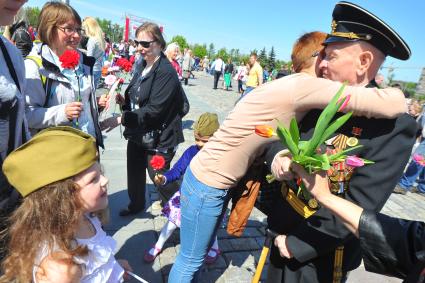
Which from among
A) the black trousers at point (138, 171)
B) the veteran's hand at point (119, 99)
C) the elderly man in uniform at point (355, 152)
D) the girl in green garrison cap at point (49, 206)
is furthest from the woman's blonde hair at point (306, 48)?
the veteran's hand at point (119, 99)

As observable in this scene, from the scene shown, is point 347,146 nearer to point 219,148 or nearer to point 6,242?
point 219,148

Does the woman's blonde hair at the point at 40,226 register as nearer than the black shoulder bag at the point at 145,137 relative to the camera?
Yes

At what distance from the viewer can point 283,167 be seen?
1.52m

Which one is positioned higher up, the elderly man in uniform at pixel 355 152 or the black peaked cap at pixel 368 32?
the black peaked cap at pixel 368 32

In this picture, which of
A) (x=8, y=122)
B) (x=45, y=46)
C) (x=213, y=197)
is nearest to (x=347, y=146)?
(x=213, y=197)

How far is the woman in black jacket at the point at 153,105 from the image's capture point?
11.3 feet

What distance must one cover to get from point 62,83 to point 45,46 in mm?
326

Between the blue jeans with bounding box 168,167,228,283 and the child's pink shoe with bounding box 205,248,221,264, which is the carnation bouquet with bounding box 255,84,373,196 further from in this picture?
the child's pink shoe with bounding box 205,248,221,264

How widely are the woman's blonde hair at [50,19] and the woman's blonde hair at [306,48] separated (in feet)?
6.24

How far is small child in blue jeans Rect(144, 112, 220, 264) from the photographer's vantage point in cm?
310

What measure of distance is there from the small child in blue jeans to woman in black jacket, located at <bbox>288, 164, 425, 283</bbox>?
1.87m

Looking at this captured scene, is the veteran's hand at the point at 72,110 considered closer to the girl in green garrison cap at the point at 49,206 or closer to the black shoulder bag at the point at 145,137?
the girl in green garrison cap at the point at 49,206

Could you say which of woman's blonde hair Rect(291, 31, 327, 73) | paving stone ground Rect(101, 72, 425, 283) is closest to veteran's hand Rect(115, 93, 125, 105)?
paving stone ground Rect(101, 72, 425, 283)

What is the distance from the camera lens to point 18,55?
6.35 feet
